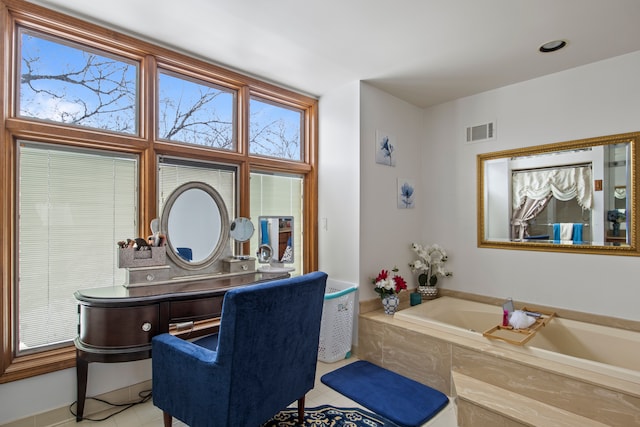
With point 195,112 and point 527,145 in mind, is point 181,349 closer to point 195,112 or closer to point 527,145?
point 195,112

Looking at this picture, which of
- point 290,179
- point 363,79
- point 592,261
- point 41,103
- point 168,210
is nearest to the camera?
point 41,103

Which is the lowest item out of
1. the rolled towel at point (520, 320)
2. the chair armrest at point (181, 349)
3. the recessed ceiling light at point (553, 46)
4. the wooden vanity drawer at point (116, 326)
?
the rolled towel at point (520, 320)

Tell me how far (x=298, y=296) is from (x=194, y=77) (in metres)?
2.01

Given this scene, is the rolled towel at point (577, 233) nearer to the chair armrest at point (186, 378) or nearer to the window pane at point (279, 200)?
the window pane at point (279, 200)

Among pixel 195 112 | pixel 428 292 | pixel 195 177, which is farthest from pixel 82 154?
pixel 428 292

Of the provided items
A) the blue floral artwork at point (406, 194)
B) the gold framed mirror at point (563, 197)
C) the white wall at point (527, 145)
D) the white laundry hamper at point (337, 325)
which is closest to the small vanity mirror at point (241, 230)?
the white laundry hamper at point (337, 325)

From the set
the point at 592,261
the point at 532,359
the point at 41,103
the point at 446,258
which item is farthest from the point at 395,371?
the point at 41,103

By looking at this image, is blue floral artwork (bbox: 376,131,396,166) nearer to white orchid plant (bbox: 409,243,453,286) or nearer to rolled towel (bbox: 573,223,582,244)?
white orchid plant (bbox: 409,243,453,286)

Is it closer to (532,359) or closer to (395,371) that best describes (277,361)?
(395,371)

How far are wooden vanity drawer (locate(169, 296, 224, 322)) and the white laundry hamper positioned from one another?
1.02m

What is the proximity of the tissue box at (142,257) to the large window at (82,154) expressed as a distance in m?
0.26

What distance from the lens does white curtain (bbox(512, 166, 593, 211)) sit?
2.71 meters

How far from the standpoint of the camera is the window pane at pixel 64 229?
201 centimetres

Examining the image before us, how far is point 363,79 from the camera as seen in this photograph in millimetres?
3055
